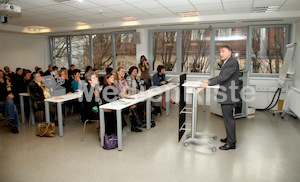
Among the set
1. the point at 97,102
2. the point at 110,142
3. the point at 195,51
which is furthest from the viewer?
the point at 195,51

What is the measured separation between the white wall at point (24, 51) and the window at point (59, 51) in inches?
10.3

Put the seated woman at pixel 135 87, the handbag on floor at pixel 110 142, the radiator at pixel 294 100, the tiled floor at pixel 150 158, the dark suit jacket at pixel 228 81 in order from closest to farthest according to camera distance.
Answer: the tiled floor at pixel 150 158 → the dark suit jacket at pixel 228 81 → the handbag on floor at pixel 110 142 → the seated woman at pixel 135 87 → the radiator at pixel 294 100

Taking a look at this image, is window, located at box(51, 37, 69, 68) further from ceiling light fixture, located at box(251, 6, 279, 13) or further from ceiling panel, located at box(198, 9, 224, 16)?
ceiling light fixture, located at box(251, 6, 279, 13)

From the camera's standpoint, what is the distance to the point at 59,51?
9852 mm

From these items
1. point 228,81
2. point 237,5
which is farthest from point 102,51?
point 228,81

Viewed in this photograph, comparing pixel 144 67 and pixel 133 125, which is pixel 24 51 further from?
pixel 133 125

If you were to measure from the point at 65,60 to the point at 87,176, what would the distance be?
7966 millimetres

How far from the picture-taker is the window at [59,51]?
31.8 feet

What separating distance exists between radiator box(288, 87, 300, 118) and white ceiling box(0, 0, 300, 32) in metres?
1.83

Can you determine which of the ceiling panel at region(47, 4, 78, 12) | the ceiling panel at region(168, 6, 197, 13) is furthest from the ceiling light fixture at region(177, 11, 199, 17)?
the ceiling panel at region(47, 4, 78, 12)

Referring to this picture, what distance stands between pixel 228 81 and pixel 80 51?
7478 millimetres

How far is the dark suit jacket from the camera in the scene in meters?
3.41

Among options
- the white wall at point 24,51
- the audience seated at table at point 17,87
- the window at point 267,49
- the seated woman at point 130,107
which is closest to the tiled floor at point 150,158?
the seated woman at point 130,107

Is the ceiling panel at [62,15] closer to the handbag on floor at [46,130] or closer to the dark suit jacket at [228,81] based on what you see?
the handbag on floor at [46,130]
